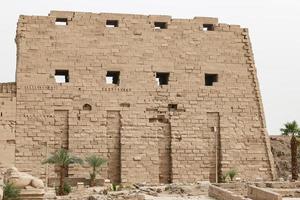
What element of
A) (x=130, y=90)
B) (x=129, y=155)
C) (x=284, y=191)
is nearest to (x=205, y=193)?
(x=284, y=191)

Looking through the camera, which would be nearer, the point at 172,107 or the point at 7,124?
the point at 7,124

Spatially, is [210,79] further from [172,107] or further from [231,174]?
[231,174]

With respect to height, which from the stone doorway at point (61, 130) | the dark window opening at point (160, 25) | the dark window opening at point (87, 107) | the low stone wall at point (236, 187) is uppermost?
the dark window opening at point (160, 25)

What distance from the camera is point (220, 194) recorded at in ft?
51.6

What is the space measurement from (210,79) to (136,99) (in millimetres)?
3606

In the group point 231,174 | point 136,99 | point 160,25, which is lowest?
point 231,174

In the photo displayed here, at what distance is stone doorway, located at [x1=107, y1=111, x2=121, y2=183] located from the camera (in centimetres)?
2056

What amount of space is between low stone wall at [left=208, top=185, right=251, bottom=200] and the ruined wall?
7.40 meters

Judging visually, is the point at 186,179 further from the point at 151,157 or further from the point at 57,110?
the point at 57,110

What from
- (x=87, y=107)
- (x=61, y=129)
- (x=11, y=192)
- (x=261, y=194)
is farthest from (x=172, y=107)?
(x=11, y=192)

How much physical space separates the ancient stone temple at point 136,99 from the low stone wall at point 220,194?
4121mm

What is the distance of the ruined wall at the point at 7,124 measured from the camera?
769 inches

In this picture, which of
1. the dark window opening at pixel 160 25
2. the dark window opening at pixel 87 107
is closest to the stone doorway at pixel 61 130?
the dark window opening at pixel 87 107

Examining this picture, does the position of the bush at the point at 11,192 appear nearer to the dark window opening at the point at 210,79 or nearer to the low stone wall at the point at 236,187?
the low stone wall at the point at 236,187
